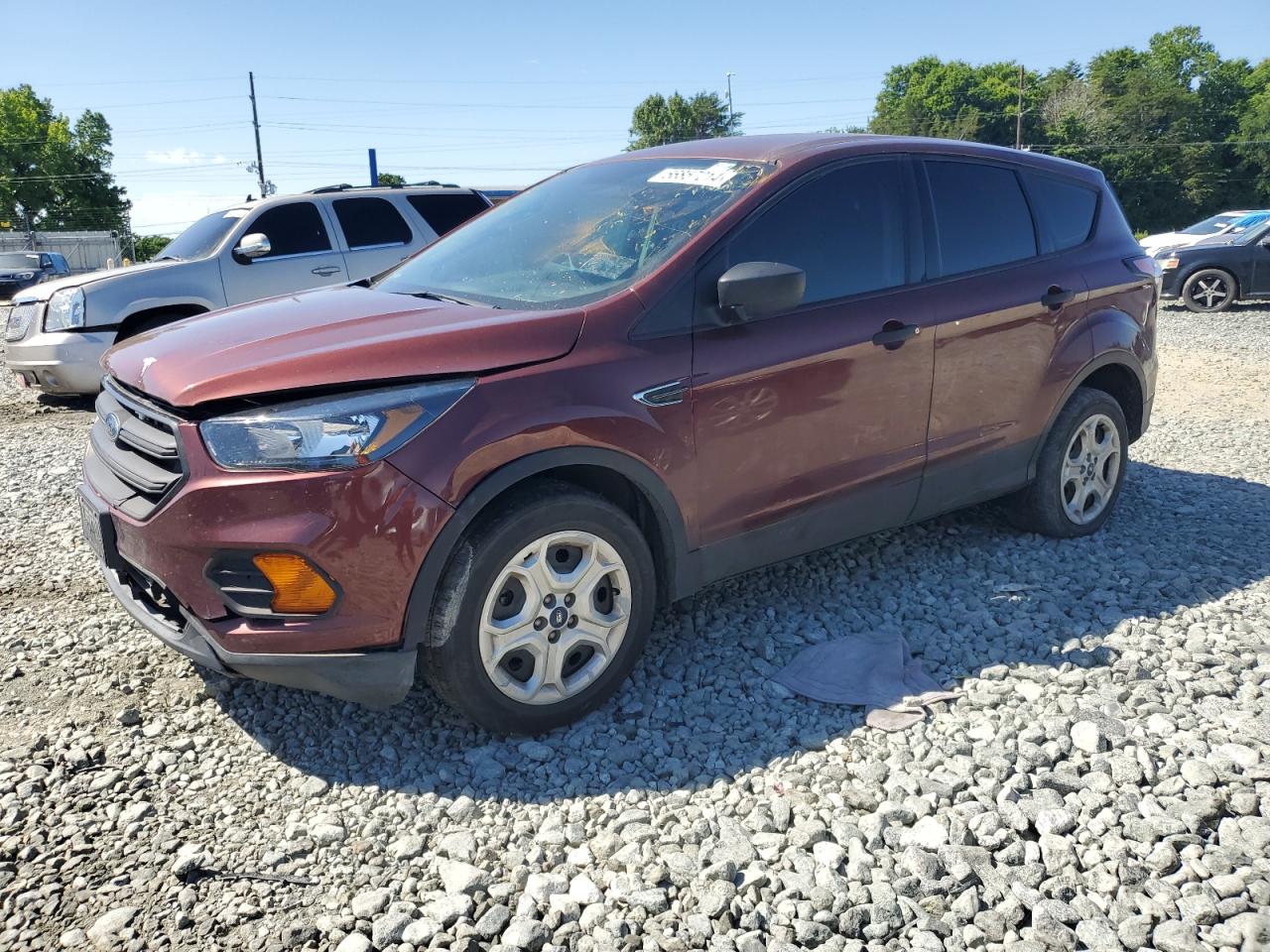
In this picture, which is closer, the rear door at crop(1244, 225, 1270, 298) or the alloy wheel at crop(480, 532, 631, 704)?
the alloy wheel at crop(480, 532, 631, 704)

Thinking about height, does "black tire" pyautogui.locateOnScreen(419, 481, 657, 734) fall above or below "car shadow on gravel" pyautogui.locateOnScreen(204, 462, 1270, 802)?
above

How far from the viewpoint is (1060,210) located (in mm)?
4656

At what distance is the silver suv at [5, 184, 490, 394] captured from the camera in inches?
320

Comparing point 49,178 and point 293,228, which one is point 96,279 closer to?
point 293,228

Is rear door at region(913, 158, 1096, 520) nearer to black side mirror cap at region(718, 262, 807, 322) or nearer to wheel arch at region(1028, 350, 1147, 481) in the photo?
wheel arch at region(1028, 350, 1147, 481)

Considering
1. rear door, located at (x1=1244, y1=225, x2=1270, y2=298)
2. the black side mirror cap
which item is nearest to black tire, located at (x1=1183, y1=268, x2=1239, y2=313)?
rear door, located at (x1=1244, y1=225, x2=1270, y2=298)

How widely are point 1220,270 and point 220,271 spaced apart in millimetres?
14639

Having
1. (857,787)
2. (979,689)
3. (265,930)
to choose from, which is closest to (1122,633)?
(979,689)

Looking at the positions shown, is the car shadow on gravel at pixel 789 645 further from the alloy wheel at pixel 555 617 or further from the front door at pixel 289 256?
the front door at pixel 289 256

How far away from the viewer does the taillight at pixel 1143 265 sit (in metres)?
4.84

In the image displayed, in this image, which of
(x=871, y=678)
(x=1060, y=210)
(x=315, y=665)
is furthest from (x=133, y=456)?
(x=1060, y=210)

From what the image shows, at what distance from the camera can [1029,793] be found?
9.29 feet

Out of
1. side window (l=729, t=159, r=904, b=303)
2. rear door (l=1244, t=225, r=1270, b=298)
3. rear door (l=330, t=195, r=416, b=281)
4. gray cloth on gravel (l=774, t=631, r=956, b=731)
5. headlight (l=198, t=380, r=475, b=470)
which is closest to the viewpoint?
headlight (l=198, t=380, r=475, b=470)

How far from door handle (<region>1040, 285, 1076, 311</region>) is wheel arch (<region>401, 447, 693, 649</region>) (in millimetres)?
2255
